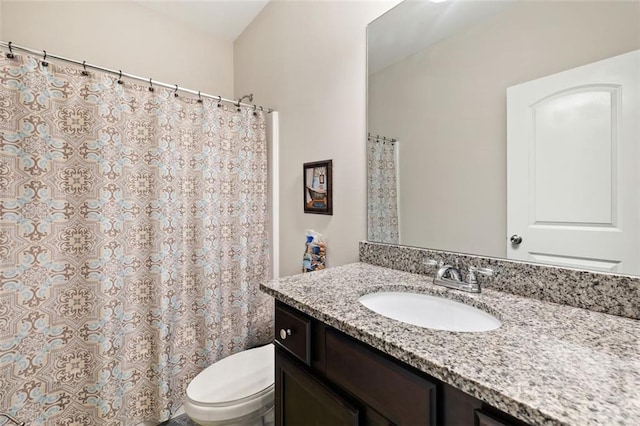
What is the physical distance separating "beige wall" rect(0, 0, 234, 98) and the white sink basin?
2.27 metres

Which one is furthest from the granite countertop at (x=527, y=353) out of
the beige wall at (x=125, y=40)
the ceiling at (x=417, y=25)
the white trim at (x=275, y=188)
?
the beige wall at (x=125, y=40)

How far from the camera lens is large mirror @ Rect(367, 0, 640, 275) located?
2.46ft

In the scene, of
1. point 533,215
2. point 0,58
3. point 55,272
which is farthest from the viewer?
point 55,272

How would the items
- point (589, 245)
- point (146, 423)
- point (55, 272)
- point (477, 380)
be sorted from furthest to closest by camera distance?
point (146, 423) → point (55, 272) → point (589, 245) → point (477, 380)

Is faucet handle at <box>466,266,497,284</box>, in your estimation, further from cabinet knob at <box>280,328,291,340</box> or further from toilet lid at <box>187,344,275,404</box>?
toilet lid at <box>187,344,275,404</box>

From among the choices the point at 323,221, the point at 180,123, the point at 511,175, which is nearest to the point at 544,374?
the point at 511,175

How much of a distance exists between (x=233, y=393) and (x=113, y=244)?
0.95 metres

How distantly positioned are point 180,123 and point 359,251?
1268mm

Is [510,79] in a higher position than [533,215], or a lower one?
higher

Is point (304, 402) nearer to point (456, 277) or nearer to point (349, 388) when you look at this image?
point (349, 388)

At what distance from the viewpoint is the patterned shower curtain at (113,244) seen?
4.08ft

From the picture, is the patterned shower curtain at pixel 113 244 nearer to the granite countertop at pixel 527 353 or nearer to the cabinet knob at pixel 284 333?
the cabinet knob at pixel 284 333

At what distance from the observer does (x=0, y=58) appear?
3.90ft

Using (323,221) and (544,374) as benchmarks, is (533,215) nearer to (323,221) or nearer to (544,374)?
(544,374)
